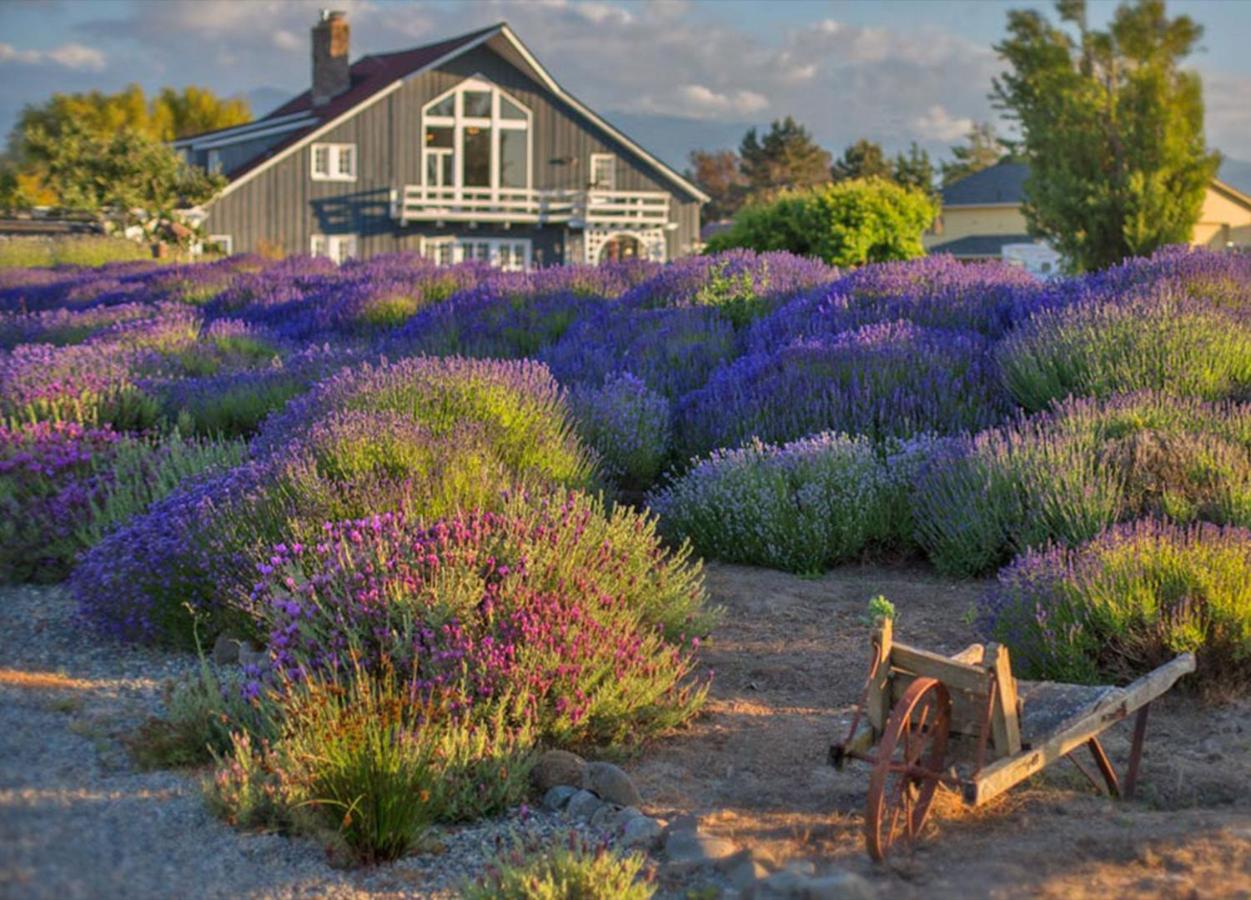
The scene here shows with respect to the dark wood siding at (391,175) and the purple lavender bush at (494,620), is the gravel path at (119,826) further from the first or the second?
the dark wood siding at (391,175)

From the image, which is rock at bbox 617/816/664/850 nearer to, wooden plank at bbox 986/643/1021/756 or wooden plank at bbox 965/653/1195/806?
wooden plank at bbox 965/653/1195/806

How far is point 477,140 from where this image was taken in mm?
46219

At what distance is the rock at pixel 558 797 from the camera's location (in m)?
4.82

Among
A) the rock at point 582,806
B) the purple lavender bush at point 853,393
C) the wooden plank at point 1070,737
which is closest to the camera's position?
the wooden plank at point 1070,737

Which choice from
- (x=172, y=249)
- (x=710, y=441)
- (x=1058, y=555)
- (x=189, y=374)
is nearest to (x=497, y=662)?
(x=1058, y=555)

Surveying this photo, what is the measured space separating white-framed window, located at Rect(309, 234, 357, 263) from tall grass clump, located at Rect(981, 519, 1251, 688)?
131ft

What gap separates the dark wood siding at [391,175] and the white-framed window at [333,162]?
15 cm

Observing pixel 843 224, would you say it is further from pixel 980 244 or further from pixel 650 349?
pixel 980 244

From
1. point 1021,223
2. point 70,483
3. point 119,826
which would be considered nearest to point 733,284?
point 70,483

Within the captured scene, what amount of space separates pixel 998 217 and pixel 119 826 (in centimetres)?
5925

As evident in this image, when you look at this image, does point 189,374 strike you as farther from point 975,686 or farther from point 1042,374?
point 975,686

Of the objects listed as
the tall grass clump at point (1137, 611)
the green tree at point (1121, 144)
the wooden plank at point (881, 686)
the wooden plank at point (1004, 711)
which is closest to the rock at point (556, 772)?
the wooden plank at point (881, 686)

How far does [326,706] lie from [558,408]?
427cm

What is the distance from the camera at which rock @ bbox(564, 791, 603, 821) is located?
185 inches
